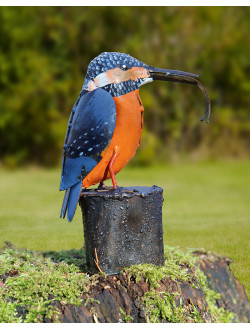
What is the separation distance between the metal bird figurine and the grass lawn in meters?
0.71

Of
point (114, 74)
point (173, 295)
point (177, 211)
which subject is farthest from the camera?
point (177, 211)

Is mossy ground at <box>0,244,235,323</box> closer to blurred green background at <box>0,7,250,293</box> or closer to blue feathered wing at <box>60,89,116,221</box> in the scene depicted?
blue feathered wing at <box>60,89,116,221</box>

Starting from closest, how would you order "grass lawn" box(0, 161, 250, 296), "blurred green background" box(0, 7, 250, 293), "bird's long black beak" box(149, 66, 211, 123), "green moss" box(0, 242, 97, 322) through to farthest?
"green moss" box(0, 242, 97, 322) < "bird's long black beak" box(149, 66, 211, 123) < "grass lawn" box(0, 161, 250, 296) < "blurred green background" box(0, 7, 250, 293)

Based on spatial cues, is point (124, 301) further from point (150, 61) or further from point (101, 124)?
point (150, 61)

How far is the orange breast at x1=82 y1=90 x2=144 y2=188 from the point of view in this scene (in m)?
2.58

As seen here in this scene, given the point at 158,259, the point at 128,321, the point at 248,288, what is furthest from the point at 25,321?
the point at 248,288

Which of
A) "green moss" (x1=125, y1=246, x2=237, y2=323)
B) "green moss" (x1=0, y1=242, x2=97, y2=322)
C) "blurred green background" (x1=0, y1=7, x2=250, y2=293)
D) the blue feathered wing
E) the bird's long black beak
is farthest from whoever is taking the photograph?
"blurred green background" (x1=0, y1=7, x2=250, y2=293)

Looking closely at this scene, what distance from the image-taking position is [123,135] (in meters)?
2.60

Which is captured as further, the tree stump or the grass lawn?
the grass lawn

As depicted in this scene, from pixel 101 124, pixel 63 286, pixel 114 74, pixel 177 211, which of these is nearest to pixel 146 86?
pixel 177 211

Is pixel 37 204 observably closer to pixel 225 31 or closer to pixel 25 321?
pixel 25 321

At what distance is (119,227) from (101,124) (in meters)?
0.57

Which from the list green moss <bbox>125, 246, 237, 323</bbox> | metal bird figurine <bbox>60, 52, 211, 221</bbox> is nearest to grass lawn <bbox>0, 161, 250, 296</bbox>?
green moss <bbox>125, 246, 237, 323</bbox>

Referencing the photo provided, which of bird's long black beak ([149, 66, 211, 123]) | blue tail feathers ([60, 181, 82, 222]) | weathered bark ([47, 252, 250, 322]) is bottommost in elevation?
weathered bark ([47, 252, 250, 322])
